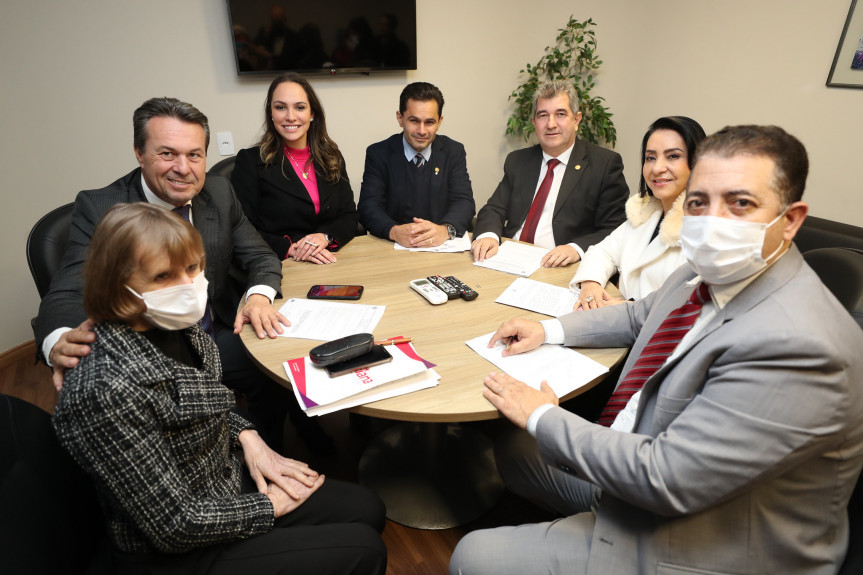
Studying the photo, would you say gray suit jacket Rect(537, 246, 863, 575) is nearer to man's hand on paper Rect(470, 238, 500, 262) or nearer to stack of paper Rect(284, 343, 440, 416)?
stack of paper Rect(284, 343, 440, 416)

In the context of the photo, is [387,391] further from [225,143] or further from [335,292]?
[225,143]

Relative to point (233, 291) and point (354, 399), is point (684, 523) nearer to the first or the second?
point (354, 399)

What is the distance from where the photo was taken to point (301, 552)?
101 cm

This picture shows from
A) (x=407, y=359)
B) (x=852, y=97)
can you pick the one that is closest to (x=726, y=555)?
(x=407, y=359)

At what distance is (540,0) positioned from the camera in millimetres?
3545

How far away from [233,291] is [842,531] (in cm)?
196

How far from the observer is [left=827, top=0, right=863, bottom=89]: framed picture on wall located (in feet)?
7.86

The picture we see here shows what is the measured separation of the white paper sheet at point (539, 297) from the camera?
1536 millimetres

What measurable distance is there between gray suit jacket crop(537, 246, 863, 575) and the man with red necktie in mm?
1348

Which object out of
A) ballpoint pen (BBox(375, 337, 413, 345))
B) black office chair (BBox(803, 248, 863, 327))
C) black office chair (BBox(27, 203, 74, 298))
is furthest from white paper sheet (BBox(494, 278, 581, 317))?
black office chair (BBox(27, 203, 74, 298))

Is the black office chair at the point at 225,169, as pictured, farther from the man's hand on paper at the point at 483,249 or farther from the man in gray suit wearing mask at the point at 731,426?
the man in gray suit wearing mask at the point at 731,426

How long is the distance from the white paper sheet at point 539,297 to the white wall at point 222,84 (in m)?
2.05

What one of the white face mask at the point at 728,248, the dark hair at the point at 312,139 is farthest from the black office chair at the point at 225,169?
the white face mask at the point at 728,248

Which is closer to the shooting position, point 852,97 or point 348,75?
point 852,97
